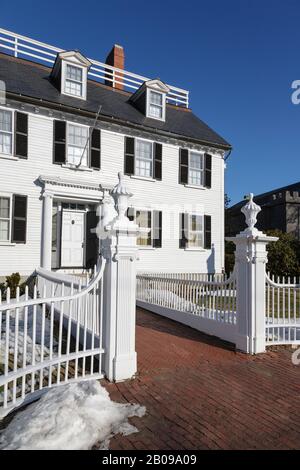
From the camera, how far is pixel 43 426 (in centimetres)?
278

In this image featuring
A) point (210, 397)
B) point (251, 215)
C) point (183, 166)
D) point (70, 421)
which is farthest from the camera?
point (183, 166)

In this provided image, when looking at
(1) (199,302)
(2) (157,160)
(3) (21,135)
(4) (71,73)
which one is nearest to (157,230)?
(2) (157,160)

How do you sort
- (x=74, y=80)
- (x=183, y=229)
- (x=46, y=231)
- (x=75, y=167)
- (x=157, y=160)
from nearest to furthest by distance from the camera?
(x=46, y=231)
(x=75, y=167)
(x=74, y=80)
(x=157, y=160)
(x=183, y=229)

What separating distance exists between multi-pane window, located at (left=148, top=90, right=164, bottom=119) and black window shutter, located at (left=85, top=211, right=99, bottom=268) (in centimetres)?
589

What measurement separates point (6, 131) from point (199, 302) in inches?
360

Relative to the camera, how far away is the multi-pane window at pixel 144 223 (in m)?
14.0

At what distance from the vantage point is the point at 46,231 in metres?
11.8

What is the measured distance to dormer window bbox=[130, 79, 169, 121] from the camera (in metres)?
15.4

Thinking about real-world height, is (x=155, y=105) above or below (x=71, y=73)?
below

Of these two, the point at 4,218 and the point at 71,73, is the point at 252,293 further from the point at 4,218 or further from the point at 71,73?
the point at 71,73

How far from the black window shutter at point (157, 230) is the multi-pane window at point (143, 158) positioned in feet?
6.05

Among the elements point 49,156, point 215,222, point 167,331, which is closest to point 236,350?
point 167,331

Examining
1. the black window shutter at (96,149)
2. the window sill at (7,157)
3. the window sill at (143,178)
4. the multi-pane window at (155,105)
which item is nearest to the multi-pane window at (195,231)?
the window sill at (143,178)
